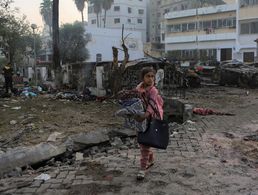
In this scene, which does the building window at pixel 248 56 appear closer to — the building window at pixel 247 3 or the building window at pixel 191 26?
the building window at pixel 247 3

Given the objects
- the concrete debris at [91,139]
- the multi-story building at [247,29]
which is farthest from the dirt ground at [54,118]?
the multi-story building at [247,29]

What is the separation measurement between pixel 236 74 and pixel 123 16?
62.1 metres

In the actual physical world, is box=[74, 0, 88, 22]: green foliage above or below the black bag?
above

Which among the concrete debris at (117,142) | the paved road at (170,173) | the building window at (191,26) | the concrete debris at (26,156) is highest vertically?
the building window at (191,26)

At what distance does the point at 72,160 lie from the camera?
6.28m

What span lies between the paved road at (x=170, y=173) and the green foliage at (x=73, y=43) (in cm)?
3689

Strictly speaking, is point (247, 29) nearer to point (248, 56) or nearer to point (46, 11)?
point (248, 56)

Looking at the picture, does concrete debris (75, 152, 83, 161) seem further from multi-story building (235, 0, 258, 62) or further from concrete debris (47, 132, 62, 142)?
multi-story building (235, 0, 258, 62)

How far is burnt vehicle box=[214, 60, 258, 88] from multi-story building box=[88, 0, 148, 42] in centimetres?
5903

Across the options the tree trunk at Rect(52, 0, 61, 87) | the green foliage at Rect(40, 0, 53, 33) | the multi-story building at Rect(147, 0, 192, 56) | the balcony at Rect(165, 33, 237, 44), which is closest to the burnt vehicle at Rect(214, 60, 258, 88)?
the tree trunk at Rect(52, 0, 61, 87)

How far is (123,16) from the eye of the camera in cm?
8181

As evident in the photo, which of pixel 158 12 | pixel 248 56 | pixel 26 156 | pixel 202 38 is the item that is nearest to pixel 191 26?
pixel 202 38

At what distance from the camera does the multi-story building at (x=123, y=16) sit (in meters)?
81.8

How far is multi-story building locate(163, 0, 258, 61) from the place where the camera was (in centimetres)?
4641
